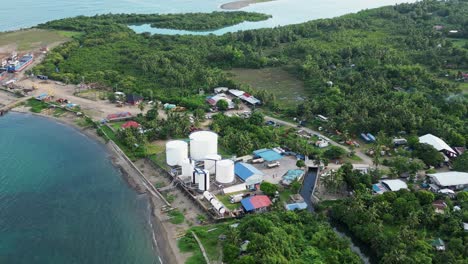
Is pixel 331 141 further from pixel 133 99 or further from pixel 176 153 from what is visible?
pixel 133 99

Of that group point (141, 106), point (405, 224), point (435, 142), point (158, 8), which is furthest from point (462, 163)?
point (158, 8)

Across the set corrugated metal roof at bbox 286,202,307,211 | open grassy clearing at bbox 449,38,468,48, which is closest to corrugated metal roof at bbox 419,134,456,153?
corrugated metal roof at bbox 286,202,307,211

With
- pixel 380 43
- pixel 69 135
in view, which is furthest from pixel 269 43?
pixel 69 135

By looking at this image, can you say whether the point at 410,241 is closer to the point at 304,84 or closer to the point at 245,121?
the point at 245,121

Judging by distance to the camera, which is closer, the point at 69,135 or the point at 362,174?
the point at 362,174

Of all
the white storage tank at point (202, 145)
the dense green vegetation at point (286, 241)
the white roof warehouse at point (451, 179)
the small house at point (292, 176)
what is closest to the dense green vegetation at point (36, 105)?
the white storage tank at point (202, 145)

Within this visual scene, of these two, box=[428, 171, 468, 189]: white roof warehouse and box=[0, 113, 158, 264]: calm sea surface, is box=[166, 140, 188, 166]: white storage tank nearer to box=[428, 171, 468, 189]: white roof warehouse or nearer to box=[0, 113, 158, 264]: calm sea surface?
box=[0, 113, 158, 264]: calm sea surface

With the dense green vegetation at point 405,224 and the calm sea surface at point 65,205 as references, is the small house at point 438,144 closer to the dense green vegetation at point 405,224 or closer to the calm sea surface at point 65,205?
the dense green vegetation at point 405,224
